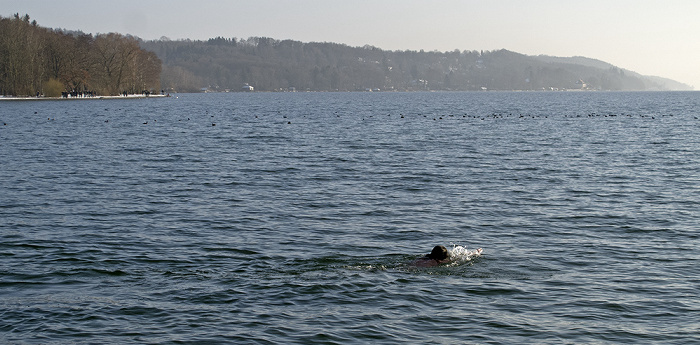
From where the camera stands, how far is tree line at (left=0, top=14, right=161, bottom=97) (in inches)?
5984

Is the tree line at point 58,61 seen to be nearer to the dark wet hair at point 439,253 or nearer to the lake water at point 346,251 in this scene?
the lake water at point 346,251

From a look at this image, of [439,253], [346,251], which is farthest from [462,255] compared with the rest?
[346,251]

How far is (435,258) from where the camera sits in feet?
63.9

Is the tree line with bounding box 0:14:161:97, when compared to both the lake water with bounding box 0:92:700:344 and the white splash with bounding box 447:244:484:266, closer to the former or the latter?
the lake water with bounding box 0:92:700:344

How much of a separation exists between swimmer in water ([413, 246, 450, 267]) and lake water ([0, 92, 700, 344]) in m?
0.33

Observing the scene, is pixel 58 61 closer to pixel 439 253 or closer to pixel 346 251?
pixel 346 251

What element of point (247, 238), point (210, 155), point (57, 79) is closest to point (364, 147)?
point (210, 155)

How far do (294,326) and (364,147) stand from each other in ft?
138

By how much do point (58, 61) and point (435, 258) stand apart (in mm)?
167781

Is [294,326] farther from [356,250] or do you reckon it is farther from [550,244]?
[550,244]

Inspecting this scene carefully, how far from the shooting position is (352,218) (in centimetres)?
2664

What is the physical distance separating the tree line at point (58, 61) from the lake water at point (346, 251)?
120m

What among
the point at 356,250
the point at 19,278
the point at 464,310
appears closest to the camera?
the point at 464,310

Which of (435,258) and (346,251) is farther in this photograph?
(346,251)
